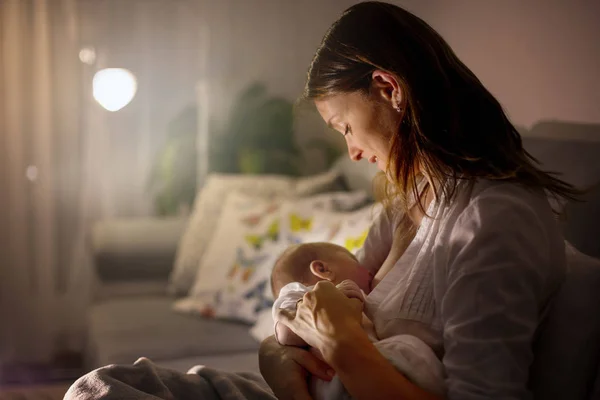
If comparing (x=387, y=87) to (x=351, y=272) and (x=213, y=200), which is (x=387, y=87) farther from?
(x=213, y=200)

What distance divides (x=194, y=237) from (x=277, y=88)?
1249 millimetres

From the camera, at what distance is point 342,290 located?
1.18 m

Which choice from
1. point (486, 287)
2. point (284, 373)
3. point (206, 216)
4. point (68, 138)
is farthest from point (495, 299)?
point (68, 138)

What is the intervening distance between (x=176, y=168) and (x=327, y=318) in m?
2.78

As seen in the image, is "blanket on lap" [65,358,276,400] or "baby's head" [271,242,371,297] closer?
"blanket on lap" [65,358,276,400]

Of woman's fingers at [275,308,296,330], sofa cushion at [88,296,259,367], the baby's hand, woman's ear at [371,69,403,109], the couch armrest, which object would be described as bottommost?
sofa cushion at [88,296,259,367]

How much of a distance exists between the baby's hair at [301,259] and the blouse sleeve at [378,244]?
46 mm

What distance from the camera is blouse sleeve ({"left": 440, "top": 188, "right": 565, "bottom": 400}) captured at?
3.10ft

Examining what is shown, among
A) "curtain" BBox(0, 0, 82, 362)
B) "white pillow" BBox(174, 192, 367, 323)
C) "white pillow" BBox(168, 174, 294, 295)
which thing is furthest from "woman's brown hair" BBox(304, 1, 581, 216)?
"curtain" BBox(0, 0, 82, 362)

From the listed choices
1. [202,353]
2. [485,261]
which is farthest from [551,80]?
[202,353]

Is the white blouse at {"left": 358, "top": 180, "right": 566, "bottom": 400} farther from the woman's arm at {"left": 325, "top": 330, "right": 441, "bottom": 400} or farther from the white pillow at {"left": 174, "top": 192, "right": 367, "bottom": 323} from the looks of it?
the white pillow at {"left": 174, "top": 192, "right": 367, "bottom": 323}

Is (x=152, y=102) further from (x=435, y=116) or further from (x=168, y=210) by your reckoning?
(x=435, y=116)

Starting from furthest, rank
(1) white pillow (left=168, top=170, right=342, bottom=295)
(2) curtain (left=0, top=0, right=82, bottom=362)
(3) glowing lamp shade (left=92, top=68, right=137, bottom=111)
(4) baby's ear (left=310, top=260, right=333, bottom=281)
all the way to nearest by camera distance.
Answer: (2) curtain (left=0, top=0, right=82, bottom=362) < (3) glowing lamp shade (left=92, top=68, right=137, bottom=111) < (1) white pillow (left=168, top=170, right=342, bottom=295) < (4) baby's ear (left=310, top=260, right=333, bottom=281)

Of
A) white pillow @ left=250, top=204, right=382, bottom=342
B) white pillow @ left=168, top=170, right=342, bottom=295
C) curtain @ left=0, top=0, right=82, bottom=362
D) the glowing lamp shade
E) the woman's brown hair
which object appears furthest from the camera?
curtain @ left=0, top=0, right=82, bottom=362
